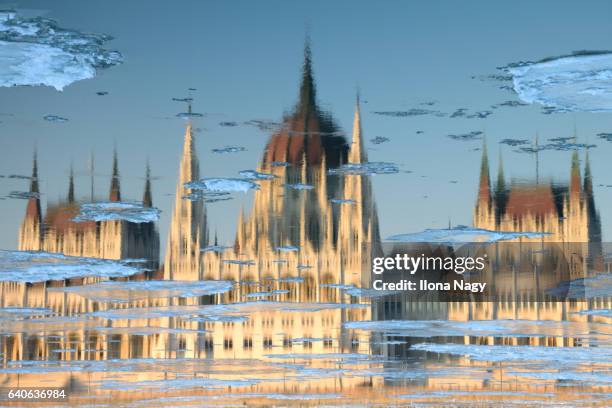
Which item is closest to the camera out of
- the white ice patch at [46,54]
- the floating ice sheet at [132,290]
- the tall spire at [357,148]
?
the white ice patch at [46,54]

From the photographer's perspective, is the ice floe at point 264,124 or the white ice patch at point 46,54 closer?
the white ice patch at point 46,54

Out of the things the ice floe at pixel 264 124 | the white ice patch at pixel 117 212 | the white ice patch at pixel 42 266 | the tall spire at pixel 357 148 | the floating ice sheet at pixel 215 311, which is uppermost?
the ice floe at pixel 264 124

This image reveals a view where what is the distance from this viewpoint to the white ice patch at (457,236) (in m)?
9.02

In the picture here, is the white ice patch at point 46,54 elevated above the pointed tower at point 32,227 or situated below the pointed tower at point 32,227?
above

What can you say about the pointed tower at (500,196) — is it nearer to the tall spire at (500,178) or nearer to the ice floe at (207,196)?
the tall spire at (500,178)

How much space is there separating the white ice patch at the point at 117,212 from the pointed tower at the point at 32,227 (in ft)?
0.77

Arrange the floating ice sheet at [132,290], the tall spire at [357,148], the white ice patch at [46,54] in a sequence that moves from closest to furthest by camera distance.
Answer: the white ice patch at [46,54] → the floating ice sheet at [132,290] → the tall spire at [357,148]

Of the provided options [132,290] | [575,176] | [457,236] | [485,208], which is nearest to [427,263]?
[457,236]

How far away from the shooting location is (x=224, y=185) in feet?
29.6

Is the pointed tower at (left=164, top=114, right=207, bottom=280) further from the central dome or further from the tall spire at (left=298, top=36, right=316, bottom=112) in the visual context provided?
the tall spire at (left=298, top=36, right=316, bottom=112)

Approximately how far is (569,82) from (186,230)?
250 cm

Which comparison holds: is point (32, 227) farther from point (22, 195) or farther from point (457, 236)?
point (457, 236)

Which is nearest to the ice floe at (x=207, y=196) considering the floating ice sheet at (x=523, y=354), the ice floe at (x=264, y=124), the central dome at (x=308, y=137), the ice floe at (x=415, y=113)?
the central dome at (x=308, y=137)

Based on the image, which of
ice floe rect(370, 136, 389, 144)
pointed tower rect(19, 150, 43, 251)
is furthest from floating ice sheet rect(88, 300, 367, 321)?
ice floe rect(370, 136, 389, 144)
